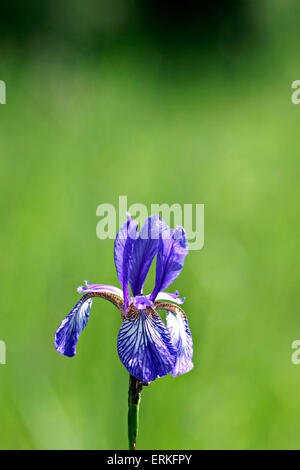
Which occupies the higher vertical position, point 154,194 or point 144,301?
point 154,194

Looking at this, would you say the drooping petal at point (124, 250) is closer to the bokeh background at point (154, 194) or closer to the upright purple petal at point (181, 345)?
the upright purple petal at point (181, 345)

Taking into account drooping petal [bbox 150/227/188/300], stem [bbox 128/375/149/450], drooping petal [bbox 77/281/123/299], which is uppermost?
drooping petal [bbox 150/227/188/300]

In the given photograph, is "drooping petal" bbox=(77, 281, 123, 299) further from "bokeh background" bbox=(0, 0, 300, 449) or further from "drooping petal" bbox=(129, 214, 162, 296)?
"bokeh background" bbox=(0, 0, 300, 449)

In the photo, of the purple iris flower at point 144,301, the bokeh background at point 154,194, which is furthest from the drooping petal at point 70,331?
the bokeh background at point 154,194

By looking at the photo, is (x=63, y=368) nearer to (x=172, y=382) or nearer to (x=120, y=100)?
(x=172, y=382)

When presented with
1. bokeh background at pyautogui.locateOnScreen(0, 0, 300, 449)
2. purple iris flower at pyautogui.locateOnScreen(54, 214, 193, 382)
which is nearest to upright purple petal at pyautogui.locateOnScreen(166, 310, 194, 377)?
purple iris flower at pyautogui.locateOnScreen(54, 214, 193, 382)

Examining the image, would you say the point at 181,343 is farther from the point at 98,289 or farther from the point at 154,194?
the point at 154,194

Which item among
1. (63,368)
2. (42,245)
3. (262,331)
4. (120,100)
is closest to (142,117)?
(120,100)

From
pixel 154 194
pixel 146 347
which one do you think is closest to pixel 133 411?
pixel 146 347
